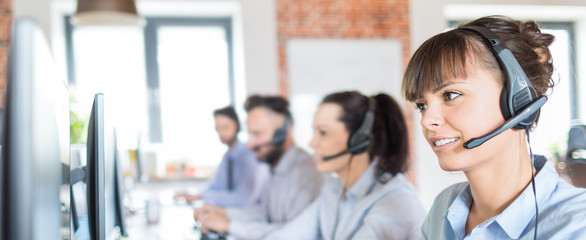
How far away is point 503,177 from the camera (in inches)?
37.0

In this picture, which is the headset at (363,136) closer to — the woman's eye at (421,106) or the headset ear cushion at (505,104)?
the woman's eye at (421,106)

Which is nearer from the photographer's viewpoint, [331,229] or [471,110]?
[471,110]

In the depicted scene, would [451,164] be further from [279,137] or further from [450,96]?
[279,137]

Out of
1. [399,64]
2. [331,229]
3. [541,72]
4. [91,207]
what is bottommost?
[331,229]

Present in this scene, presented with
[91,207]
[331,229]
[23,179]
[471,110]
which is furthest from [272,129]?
[23,179]

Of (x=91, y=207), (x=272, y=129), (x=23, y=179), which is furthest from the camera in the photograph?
(x=272, y=129)

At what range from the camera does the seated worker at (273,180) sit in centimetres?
230

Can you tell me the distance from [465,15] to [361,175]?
0.82 metres

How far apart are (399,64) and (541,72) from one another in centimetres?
440

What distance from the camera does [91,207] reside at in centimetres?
112

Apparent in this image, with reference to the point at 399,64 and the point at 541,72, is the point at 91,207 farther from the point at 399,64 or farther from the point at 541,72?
the point at 399,64

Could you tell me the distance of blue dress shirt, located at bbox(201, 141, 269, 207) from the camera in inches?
142

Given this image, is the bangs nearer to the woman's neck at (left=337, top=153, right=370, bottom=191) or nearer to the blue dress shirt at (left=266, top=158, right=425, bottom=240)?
the blue dress shirt at (left=266, top=158, right=425, bottom=240)

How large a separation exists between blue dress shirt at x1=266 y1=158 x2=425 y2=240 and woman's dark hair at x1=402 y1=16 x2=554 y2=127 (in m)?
0.66
